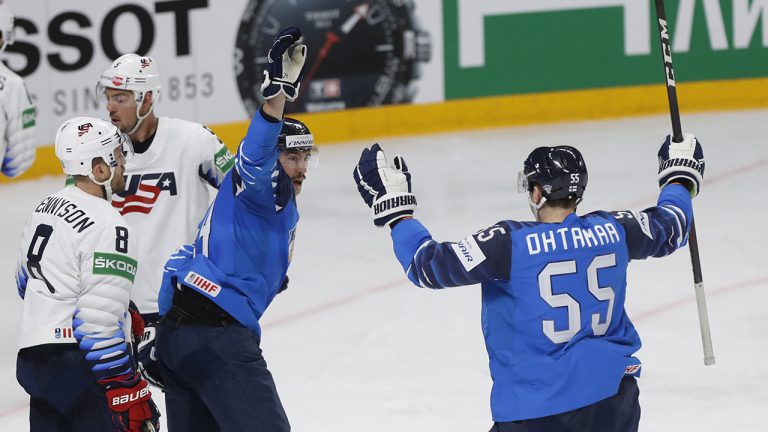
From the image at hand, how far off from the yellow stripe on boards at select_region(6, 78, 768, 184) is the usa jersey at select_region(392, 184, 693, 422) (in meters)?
7.68

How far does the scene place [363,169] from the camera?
404 cm

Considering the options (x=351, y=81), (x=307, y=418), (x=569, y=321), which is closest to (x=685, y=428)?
(x=307, y=418)

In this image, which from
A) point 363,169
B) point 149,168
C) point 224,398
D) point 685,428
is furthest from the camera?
point 685,428

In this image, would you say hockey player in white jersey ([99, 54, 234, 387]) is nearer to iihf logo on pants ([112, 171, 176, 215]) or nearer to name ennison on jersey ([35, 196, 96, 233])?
iihf logo on pants ([112, 171, 176, 215])

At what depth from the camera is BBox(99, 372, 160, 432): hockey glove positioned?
13.7ft

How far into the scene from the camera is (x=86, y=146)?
424cm

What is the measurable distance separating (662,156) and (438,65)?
767cm

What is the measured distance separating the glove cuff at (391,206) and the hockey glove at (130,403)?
896 mm

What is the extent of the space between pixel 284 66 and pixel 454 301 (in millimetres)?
3676

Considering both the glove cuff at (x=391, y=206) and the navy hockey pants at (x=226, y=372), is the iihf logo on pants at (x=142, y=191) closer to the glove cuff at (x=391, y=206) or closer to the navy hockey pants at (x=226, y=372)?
the navy hockey pants at (x=226, y=372)

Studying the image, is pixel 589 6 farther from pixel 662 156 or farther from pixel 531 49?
pixel 662 156

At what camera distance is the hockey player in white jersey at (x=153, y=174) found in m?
5.23

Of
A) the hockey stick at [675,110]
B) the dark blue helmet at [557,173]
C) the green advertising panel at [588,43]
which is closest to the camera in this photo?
the dark blue helmet at [557,173]

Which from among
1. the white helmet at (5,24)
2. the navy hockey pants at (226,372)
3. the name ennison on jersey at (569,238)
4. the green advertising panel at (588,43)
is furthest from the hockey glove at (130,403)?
the green advertising panel at (588,43)
